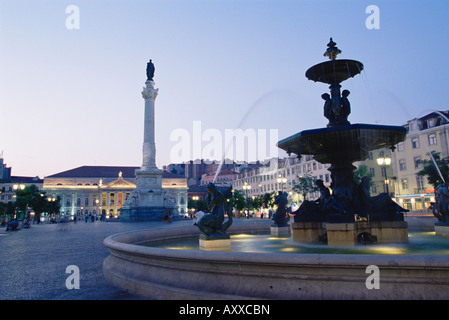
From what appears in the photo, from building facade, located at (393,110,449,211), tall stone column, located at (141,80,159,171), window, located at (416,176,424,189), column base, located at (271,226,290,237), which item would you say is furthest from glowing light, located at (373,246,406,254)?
tall stone column, located at (141,80,159,171)

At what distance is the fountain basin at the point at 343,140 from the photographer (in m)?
8.45

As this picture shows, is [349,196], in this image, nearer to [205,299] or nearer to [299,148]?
[299,148]

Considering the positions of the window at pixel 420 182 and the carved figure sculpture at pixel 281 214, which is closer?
the carved figure sculpture at pixel 281 214

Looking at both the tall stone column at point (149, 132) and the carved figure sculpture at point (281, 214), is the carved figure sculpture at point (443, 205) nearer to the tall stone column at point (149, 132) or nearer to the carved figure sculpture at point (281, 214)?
the carved figure sculpture at point (281, 214)

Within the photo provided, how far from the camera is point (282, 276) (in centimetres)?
473

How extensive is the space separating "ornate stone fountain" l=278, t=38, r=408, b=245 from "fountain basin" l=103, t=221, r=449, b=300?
386 cm

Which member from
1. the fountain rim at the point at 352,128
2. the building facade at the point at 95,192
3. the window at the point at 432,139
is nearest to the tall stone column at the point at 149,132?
the window at the point at 432,139

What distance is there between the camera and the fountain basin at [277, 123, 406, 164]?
27.7 feet

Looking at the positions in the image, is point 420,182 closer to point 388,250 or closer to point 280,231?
point 280,231

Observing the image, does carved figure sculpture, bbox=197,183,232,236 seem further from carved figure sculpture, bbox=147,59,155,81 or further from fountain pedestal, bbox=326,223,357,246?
carved figure sculpture, bbox=147,59,155,81

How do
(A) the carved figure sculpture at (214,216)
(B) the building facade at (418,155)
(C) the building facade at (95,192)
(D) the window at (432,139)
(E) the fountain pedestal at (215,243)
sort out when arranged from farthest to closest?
1. (C) the building facade at (95,192)
2. (D) the window at (432,139)
3. (B) the building facade at (418,155)
4. (A) the carved figure sculpture at (214,216)
5. (E) the fountain pedestal at (215,243)

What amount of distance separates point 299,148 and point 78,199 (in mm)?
119163
